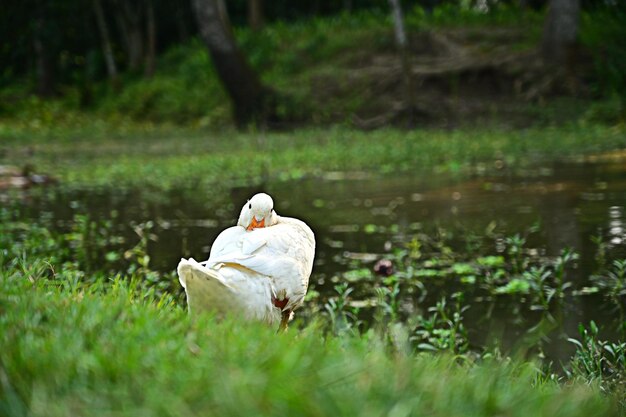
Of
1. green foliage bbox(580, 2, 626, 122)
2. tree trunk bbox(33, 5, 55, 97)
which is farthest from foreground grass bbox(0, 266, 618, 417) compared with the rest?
tree trunk bbox(33, 5, 55, 97)

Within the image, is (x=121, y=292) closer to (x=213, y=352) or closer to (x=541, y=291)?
(x=213, y=352)

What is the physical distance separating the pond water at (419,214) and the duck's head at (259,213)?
140 centimetres

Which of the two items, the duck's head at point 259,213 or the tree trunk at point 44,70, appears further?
the tree trunk at point 44,70

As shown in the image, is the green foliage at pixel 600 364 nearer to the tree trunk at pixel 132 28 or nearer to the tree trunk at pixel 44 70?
the tree trunk at pixel 44 70

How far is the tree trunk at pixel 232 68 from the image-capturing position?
22297 mm

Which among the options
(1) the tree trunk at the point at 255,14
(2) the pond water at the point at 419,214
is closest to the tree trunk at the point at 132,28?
(1) the tree trunk at the point at 255,14

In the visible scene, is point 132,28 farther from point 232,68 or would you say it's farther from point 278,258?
point 278,258

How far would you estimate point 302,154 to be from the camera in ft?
53.9

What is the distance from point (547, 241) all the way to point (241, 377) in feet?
19.8

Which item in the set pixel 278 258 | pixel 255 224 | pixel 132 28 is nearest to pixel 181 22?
pixel 132 28

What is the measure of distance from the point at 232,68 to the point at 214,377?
20563 millimetres

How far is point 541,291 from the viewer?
6031 mm

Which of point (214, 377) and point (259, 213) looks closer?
point (214, 377)

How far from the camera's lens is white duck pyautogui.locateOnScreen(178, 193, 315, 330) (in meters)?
4.40
